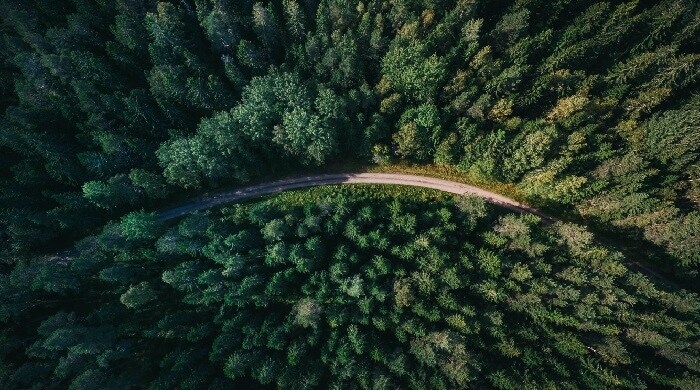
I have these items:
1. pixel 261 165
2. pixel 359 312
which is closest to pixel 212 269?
pixel 261 165

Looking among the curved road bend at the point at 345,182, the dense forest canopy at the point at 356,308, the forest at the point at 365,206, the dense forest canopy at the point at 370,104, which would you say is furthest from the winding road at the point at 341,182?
the dense forest canopy at the point at 356,308

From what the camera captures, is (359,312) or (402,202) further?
(402,202)

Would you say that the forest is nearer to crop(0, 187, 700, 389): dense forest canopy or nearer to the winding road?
crop(0, 187, 700, 389): dense forest canopy

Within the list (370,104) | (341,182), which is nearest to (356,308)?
(341,182)

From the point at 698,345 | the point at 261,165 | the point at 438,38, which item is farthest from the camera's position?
the point at 261,165

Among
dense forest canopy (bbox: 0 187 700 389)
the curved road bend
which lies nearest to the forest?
dense forest canopy (bbox: 0 187 700 389)

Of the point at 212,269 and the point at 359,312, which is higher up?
the point at 212,269

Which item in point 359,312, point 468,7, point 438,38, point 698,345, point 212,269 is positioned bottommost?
point 698,345

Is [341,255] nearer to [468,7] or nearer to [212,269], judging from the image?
[212,269]
